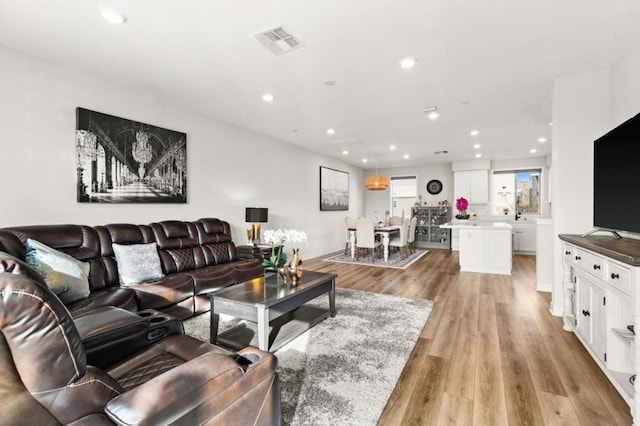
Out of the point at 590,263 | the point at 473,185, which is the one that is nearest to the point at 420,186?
the point at 473,185

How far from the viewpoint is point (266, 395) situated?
3.82ft

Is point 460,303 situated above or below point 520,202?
below

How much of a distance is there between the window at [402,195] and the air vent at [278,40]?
25.7ft

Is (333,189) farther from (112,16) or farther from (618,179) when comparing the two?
(112,16)

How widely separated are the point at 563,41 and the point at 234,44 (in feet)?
9.46

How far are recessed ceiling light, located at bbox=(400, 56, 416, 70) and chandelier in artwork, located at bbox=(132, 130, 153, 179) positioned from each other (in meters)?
3.19

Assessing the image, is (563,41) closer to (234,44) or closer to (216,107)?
(234,44)

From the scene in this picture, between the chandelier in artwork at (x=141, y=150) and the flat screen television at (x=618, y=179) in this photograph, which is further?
the chandelier in artwork at (x=141, y=150)

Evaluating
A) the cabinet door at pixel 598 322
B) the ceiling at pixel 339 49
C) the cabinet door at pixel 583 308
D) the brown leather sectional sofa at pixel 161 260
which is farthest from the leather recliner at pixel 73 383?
the cabinet door at pixel 583 308

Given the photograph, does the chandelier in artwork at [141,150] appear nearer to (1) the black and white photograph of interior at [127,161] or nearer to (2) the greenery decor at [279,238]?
(1) the black and white photograph of interior at [127,161]

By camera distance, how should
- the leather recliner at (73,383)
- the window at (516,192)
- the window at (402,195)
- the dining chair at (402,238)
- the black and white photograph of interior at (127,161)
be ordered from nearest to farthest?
the leather recliner at (73,383) → the black and white photograph of interior at (127,161) → the dining chair at (402,238) → the window at (516,192) → the window at (402,195)

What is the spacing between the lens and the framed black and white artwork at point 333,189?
25.4ft

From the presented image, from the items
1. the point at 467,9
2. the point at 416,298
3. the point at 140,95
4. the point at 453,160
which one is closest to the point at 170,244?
the point at 140,95

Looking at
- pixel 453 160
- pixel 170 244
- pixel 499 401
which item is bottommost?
pixel 499 401
